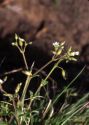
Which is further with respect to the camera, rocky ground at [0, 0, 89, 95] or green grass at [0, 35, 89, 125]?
rocky ground at [0, 0, 89, 95]

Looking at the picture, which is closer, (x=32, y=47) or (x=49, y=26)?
(x=32, y=47)

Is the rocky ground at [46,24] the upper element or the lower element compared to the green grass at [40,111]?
lower

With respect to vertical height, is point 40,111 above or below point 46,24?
above

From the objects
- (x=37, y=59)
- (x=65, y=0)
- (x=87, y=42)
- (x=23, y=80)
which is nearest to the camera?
(x=23, y=80)

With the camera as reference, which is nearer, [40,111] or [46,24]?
[40,111]

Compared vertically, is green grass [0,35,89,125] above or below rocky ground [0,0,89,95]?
above

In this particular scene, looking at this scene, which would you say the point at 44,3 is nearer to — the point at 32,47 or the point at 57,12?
the point at 57,12

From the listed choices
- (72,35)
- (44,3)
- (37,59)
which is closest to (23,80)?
(37,59)

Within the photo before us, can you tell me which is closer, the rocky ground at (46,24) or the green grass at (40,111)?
the green grass at (40,111)
